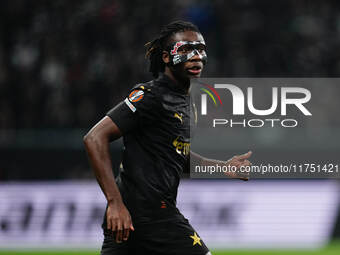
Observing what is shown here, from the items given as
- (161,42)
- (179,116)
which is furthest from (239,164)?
(161,42)

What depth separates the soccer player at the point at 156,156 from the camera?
15.2ft

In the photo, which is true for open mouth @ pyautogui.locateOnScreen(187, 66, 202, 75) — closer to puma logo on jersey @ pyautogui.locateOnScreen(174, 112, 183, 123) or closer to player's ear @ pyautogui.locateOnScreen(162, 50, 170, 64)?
player's ear @ pyautogui.locateOnScreen(162, 50, 170, 64)

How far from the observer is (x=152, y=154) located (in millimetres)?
4777

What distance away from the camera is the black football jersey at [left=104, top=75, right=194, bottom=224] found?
470 cm

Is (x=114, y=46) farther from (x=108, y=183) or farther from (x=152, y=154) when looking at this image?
(x=108, y=183)

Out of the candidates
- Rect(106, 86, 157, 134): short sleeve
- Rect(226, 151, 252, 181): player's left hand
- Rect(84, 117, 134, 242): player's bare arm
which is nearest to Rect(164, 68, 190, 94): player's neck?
Rect(106, 86, 157, 134): short sleeve

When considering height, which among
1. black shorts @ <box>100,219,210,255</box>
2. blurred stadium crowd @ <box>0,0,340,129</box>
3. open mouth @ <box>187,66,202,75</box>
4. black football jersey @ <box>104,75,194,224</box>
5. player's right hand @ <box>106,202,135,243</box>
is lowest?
black shorts @ <box>100,219,210,255</box>

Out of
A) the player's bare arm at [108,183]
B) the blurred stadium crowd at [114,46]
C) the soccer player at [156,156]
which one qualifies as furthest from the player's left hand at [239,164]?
the blurred stadium crowd at [114,46]

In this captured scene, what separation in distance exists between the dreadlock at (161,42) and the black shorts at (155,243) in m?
1.23

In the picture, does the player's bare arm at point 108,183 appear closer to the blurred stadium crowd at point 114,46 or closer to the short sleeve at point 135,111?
the short sleeve at point 135,111

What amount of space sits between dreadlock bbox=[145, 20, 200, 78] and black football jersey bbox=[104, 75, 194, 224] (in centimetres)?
37

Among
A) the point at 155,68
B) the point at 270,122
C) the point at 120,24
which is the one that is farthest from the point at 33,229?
the point at 155,68

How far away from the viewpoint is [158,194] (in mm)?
4742

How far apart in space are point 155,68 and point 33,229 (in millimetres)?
6965
